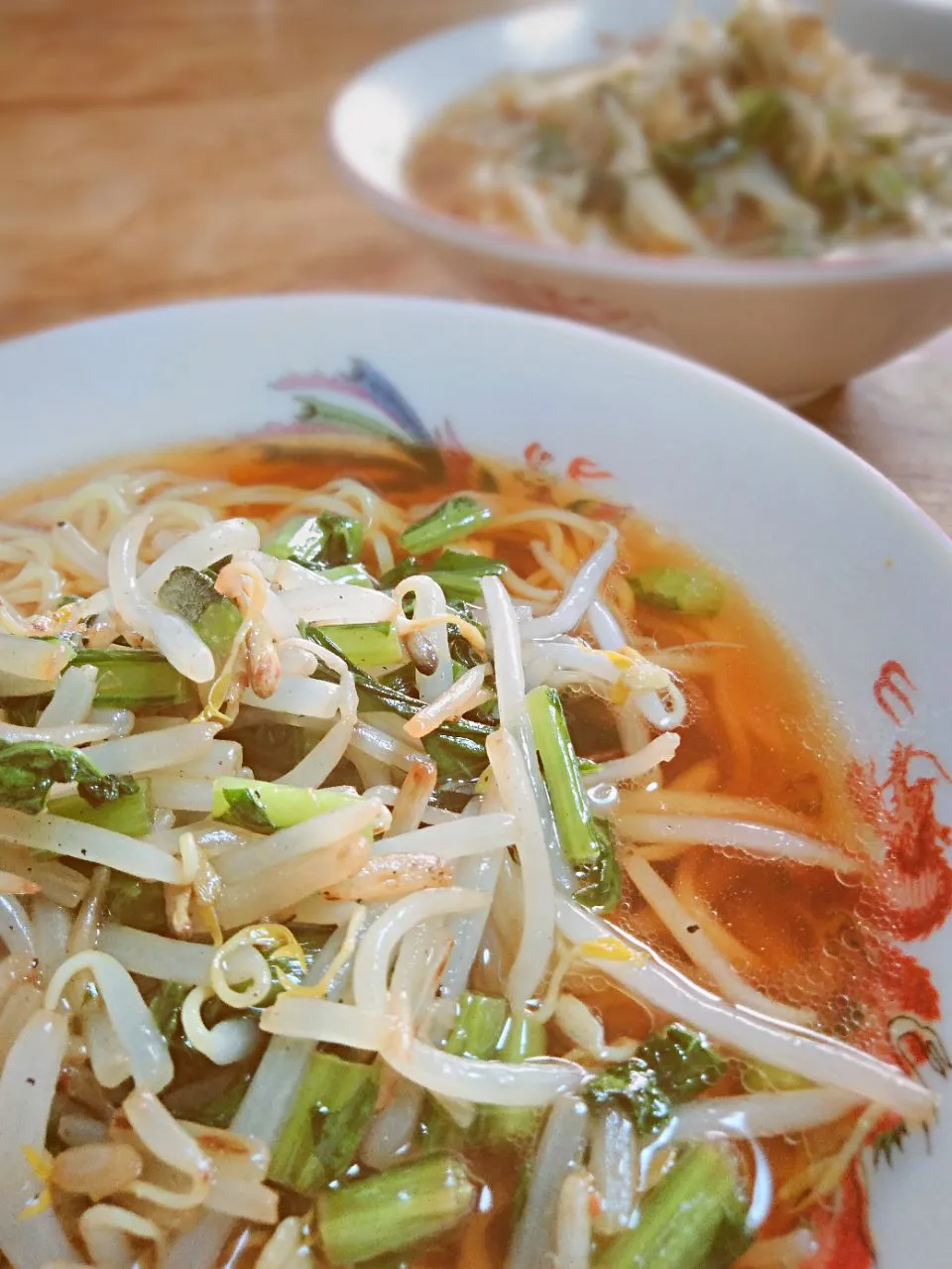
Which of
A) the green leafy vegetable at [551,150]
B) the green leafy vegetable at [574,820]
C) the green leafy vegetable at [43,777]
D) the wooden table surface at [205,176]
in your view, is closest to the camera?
the green leafy vegetable at [43,777]

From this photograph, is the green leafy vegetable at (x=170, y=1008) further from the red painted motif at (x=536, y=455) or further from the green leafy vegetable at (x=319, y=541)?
the red painted motif at (x=536, y=455)

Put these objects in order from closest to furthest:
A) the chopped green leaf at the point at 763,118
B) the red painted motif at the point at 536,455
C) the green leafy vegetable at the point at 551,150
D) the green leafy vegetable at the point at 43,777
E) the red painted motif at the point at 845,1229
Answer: the red painted motif at the point at 845,1229 → the green leafy vegetable at the point at 43,777 → the red painted motif at the point at 536,455 → the chopped green leaf at the point at 763,118 → the green leafy vegetable at the point at 551,150

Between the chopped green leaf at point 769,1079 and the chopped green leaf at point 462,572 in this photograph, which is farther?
the chopped green leaf at point 462,572

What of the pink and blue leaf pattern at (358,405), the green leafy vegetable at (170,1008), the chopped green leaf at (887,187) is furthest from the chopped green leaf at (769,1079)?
the chopped green leaf at (887,187)

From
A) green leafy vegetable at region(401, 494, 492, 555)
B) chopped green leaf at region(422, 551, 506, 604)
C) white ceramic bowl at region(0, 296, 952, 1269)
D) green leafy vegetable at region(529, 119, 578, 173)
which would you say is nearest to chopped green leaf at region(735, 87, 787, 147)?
green leafy vegetable at region(529, 119, 578, 173)

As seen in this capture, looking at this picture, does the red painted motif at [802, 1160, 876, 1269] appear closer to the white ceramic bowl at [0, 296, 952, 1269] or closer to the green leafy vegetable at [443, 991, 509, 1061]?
the white ceramic bowl at [0, 296, 952, 1269]

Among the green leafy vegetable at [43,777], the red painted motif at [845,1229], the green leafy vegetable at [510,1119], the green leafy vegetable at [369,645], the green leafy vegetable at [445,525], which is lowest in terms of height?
the green leafy vegetable at [510,1119]
